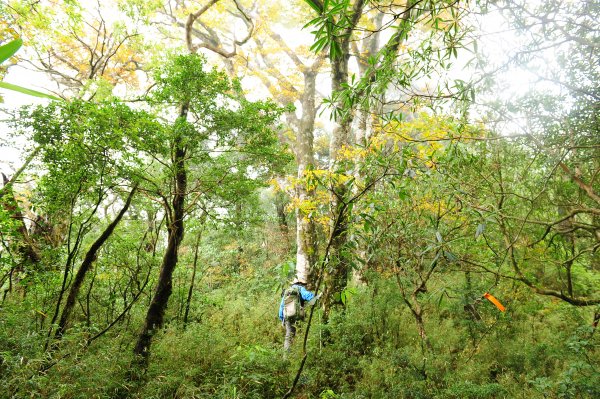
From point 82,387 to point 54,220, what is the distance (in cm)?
314

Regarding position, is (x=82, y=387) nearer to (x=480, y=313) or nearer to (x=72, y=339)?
(x=72, y=339)

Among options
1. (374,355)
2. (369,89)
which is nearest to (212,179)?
(369,89)

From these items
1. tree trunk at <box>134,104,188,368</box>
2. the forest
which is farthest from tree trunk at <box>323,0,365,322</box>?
tree trunk at <box>134,104,188,368</box>

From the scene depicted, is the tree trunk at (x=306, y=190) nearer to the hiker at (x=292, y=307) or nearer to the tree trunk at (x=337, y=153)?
the hiker at (x=292, y=307)

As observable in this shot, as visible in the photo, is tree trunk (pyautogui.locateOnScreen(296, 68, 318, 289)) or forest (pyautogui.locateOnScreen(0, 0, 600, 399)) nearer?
forest (pyautogui.locateOnScreen(0, 0, 600, 399))

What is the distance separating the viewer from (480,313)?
17.4 ft

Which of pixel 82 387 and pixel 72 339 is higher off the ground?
pixel 72 339

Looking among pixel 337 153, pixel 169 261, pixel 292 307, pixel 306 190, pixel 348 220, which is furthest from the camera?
pixel 337 153

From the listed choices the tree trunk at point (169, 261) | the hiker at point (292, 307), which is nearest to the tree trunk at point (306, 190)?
the hiker at point (292, 307)

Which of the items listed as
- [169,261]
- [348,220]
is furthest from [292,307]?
[348,220]

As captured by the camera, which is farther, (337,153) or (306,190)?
(337,153)

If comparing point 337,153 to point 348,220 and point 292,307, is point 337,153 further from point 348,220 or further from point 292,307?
point 348,220

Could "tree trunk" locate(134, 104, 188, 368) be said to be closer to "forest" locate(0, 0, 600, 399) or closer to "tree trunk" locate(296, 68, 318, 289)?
"forest" locate(0, 0, 600, 399)

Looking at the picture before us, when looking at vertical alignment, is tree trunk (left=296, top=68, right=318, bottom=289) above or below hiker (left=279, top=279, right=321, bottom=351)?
above
